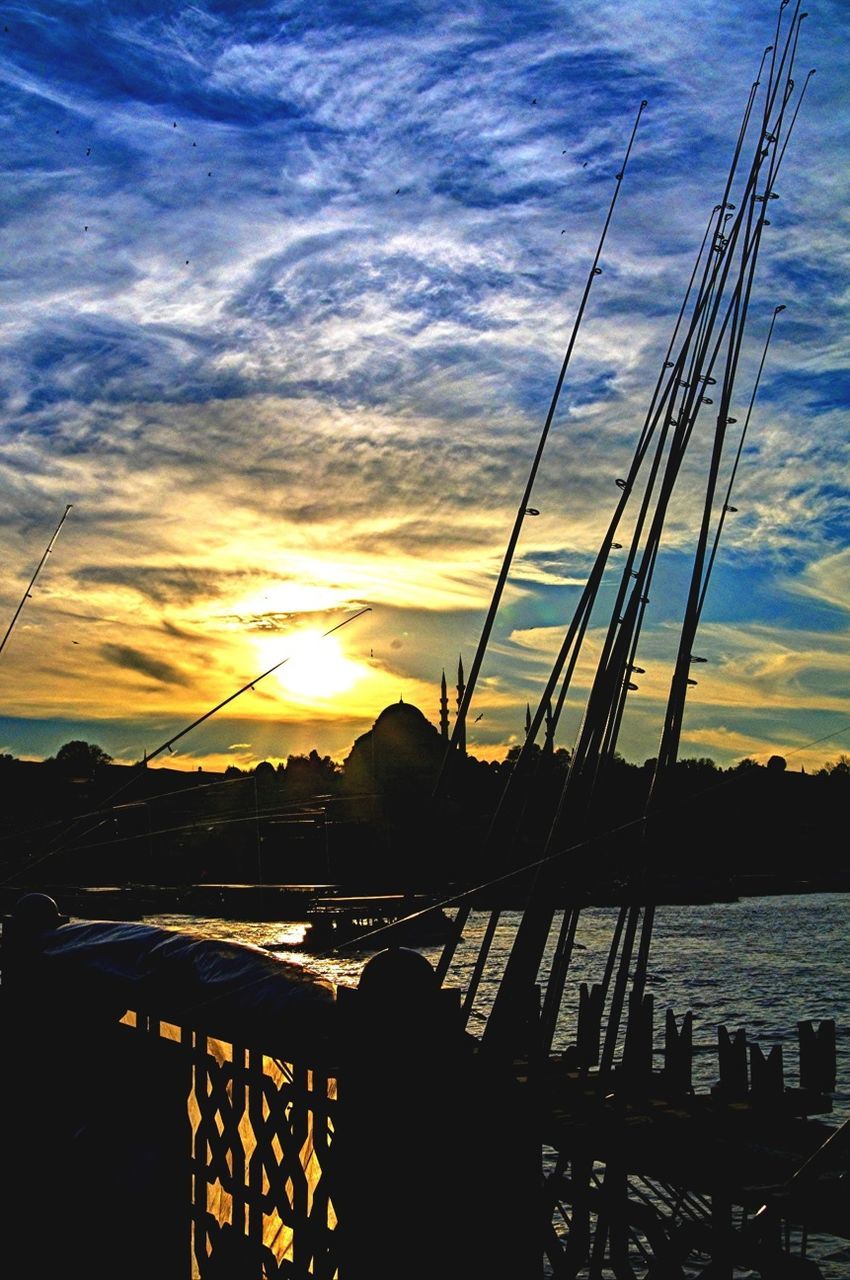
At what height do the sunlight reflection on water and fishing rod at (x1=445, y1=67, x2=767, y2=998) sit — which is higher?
fishing rod at (x1=445, y1=67, x2=767, y2=998)

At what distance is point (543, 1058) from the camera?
3.12 m

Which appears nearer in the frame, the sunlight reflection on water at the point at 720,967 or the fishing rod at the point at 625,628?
the fishing rod at the point at 625,628

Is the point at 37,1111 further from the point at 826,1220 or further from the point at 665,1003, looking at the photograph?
the point at 665,1003

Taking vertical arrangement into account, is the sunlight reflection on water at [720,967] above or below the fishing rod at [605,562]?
below

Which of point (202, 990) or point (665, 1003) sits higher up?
point (202, 990)

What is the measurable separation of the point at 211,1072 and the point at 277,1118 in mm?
418

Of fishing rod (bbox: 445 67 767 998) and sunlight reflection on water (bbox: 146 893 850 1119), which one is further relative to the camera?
sunlight reflection on water (bbox: 146 893 850 1119)

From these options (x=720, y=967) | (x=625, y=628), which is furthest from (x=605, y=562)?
(x=720, y=967)

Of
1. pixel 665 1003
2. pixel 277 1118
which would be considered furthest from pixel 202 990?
pixel 665 1003

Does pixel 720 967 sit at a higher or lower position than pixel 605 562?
lower

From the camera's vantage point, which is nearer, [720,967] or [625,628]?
[625,628]

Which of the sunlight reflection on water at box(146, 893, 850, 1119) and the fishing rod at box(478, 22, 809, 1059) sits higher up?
the fishing rod at box(478, 22, 809, 1059)

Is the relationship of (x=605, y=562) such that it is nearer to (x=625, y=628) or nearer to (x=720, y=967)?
(x=625, y=628)

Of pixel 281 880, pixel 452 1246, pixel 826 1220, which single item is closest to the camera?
pixel 826 1220
